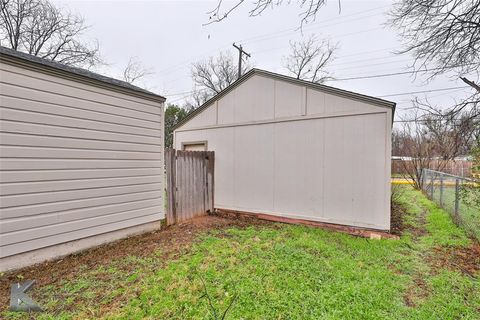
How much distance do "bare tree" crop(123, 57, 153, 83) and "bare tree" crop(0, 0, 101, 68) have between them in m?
5.23

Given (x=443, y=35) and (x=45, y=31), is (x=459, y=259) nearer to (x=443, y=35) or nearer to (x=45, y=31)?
(x=443, y=35)

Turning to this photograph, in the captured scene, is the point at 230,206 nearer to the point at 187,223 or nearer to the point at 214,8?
the point at 187,223

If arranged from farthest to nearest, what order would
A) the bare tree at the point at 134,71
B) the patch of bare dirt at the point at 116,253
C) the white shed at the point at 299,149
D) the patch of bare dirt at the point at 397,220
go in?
the bare tree at the point at 134,71
the patch of bare dirt at the point at 397,220
the white shed at the point at 299,149
the patch of bare dirt at the point at 116,253

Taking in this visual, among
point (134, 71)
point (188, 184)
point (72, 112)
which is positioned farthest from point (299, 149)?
point (134, 71)

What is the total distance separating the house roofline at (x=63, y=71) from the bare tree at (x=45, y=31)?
39.0 ft

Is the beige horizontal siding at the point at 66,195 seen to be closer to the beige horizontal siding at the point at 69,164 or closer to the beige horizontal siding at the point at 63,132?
the beige horizontal siding at the point at 69,164

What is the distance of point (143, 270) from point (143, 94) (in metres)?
3.35

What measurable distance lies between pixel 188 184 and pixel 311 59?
19066 mm

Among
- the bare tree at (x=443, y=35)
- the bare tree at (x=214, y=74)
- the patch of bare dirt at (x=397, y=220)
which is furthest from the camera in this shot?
the bare tree at (x=214, y=74)

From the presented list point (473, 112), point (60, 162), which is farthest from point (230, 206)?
point (473, 112)

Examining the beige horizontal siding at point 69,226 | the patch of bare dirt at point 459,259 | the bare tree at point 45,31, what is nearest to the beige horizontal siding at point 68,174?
the beige horizontal siding at point 69,226

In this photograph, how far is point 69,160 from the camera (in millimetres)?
3633

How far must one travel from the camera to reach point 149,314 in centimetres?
222

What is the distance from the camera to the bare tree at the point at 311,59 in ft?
65.1
